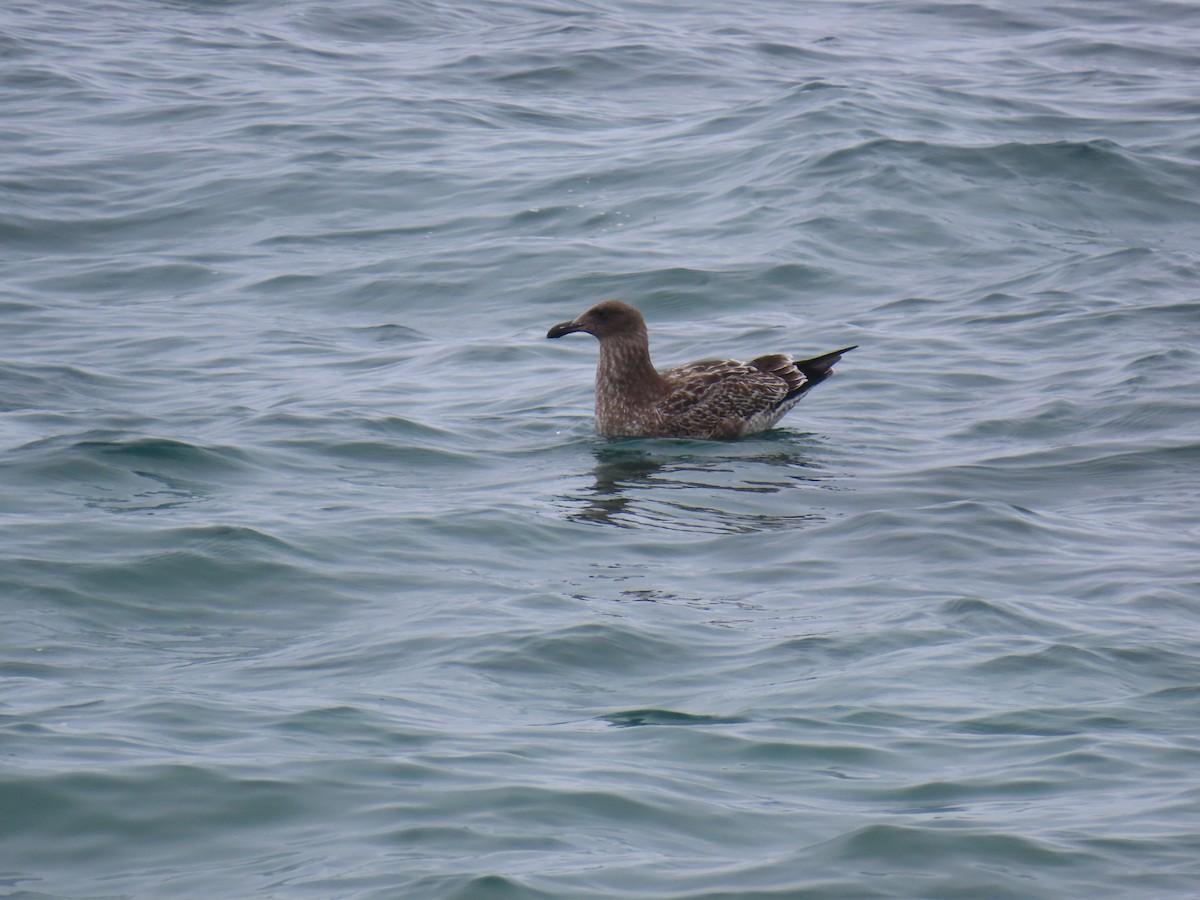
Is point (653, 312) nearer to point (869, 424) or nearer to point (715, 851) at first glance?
point (869, 424)

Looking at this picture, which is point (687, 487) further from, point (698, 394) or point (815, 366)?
point (815, 366)

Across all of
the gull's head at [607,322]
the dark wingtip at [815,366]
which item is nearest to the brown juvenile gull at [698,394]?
the dark wingtip at [815,366]

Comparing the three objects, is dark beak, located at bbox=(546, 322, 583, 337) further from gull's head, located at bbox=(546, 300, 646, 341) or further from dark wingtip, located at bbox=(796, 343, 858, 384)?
dark wingtip, located at bbox=(796, 343, 858, 384)

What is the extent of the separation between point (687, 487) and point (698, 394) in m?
1.50

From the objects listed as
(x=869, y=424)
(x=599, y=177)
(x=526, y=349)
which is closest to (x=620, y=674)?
(x=869, y=424)

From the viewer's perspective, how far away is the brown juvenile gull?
12.0m

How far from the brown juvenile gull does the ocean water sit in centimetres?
16

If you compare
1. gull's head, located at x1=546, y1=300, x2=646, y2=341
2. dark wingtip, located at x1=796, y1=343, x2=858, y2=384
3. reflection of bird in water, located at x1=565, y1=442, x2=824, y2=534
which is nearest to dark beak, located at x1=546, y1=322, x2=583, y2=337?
gull's head, located at x1=546, y1=300, x2=646, y2=341

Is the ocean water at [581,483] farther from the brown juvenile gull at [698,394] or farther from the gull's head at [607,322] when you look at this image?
the gull's head at [607,322]

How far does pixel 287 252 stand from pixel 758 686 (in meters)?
10.4

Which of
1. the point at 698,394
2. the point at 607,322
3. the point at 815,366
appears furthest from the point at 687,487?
the point at 607,322

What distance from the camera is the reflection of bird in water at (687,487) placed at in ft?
32.3

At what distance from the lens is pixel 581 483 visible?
10734 mm

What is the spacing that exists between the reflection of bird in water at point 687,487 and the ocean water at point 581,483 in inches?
2.2
